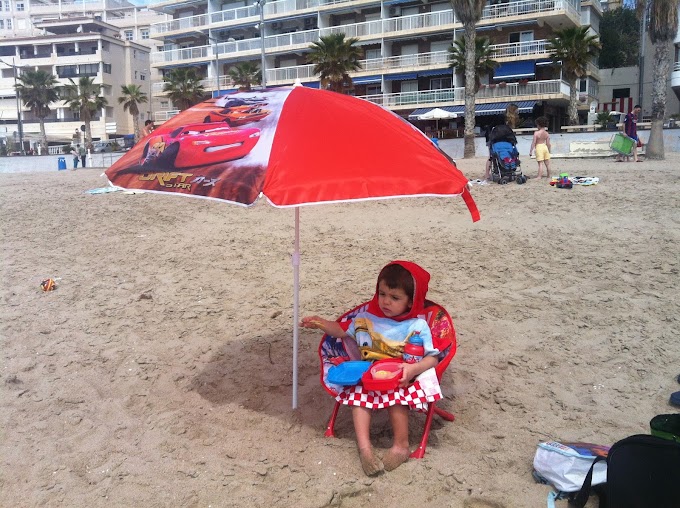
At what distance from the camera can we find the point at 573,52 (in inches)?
1364

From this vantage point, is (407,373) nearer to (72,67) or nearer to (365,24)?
(365,24)

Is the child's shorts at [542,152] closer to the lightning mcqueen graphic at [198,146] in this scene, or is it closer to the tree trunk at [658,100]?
the tree trunk at [658,100]

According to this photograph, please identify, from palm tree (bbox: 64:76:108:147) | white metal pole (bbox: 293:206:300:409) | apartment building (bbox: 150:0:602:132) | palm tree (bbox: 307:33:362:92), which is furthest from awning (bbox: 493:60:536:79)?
white metal pole (bbox: 293:206:300:409)

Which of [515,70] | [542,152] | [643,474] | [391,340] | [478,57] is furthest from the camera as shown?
[515,70]

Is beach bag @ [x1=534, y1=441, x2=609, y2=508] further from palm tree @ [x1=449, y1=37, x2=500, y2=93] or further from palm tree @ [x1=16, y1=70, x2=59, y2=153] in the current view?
palm tree @ [x1=16, y1=70, x2=59, y2=153]

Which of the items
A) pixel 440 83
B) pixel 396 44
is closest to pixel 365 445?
pixel 440 83

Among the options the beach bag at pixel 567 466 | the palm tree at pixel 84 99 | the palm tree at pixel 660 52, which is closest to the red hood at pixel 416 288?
the beach bag at pixel 567 466

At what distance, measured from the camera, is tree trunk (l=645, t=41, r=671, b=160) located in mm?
18016

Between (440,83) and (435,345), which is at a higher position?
(440,83)

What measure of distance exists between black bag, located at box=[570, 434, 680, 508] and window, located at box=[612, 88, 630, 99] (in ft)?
166

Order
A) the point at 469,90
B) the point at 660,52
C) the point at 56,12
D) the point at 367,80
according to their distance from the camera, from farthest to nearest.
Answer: the point at 56,12 < the point at 367,80 < the point at 469,90 < the point at 660,52

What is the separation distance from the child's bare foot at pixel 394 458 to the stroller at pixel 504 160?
1003 cm

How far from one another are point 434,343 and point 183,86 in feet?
152

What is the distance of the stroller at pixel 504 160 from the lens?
Result: 1248 cm
